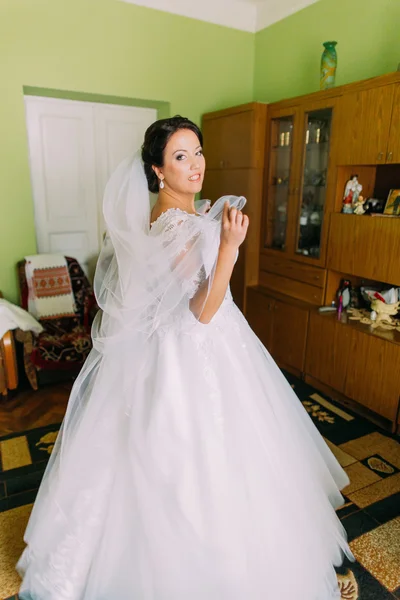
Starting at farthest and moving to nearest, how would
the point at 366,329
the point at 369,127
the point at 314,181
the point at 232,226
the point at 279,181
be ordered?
the point at 279,181, the point at 314,181, the point at 366,329, the point at 369,127, the point at 232,226

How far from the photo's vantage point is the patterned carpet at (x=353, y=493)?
5.39ft

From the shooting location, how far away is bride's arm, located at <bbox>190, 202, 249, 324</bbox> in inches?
50.1

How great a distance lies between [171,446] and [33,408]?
1859 millimetres

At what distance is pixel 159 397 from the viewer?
141cm

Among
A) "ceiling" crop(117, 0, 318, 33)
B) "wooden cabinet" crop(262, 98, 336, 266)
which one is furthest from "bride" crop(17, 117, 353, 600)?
"ceiling" crop(117, 0, 318, 33)

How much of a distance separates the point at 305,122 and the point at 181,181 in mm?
1987

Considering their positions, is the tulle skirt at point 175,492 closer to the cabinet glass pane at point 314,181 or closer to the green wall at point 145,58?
the cabinet glass pane at point 314,181

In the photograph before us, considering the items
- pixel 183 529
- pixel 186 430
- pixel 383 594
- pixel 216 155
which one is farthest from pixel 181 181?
pixel 216 155

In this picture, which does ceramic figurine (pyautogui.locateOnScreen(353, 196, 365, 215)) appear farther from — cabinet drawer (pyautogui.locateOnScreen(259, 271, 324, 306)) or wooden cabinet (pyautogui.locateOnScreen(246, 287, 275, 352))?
wooden cabinet (pyautogui.locateOnScreen(246, 287, 275, 352))

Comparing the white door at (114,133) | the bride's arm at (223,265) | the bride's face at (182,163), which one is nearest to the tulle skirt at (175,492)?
the bride's arm at (223,265)

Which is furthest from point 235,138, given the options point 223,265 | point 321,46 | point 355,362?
point 223,265

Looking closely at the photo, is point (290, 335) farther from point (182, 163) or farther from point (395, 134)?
point (182, 163)

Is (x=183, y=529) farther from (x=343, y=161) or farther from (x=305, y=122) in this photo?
(x=305, y=122)

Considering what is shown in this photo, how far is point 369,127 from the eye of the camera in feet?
8.51
